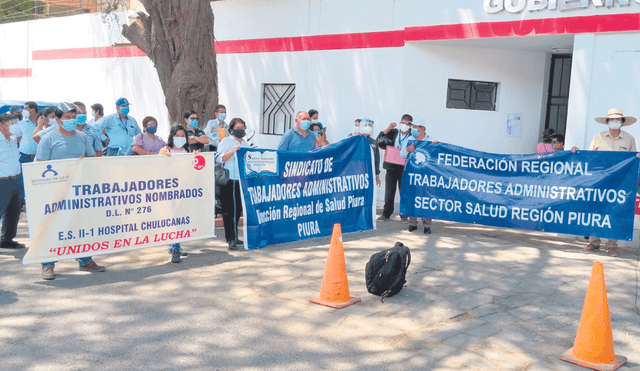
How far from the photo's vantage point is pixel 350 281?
A: 7305 millimetres

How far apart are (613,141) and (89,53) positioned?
51.1 ft

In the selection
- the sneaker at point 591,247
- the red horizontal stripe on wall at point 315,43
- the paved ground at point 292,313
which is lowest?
the paved ground at point 292,313

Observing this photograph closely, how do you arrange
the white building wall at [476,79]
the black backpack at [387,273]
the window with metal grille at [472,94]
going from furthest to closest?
the window with metal grille at [472,94], the white building wall at [476,79], the black backpack at [387,273]

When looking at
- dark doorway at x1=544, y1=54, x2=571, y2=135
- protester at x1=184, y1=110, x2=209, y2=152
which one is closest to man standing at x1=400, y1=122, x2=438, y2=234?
protester at x1=184, y1=110, x2=209, y2=152

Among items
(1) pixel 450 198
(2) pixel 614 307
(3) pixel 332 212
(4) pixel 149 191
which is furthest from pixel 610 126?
(4) pixel 149 191

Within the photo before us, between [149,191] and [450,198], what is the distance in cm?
464

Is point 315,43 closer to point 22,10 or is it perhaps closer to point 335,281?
point 335,281

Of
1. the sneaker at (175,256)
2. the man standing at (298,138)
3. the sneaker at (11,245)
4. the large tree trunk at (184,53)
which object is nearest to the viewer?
the sneaker at (175,256)

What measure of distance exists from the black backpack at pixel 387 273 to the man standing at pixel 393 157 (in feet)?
13.2

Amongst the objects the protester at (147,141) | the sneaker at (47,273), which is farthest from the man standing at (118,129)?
the sneaker at (47,273)

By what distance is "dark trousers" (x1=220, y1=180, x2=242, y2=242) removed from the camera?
865 cm

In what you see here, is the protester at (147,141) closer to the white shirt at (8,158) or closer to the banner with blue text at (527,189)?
the white shirt at (8,158)

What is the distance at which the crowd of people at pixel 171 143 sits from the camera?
7395 mm

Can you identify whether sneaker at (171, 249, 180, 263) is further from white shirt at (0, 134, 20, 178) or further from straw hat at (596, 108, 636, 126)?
straw hat at (596, 108, 636, 126)
